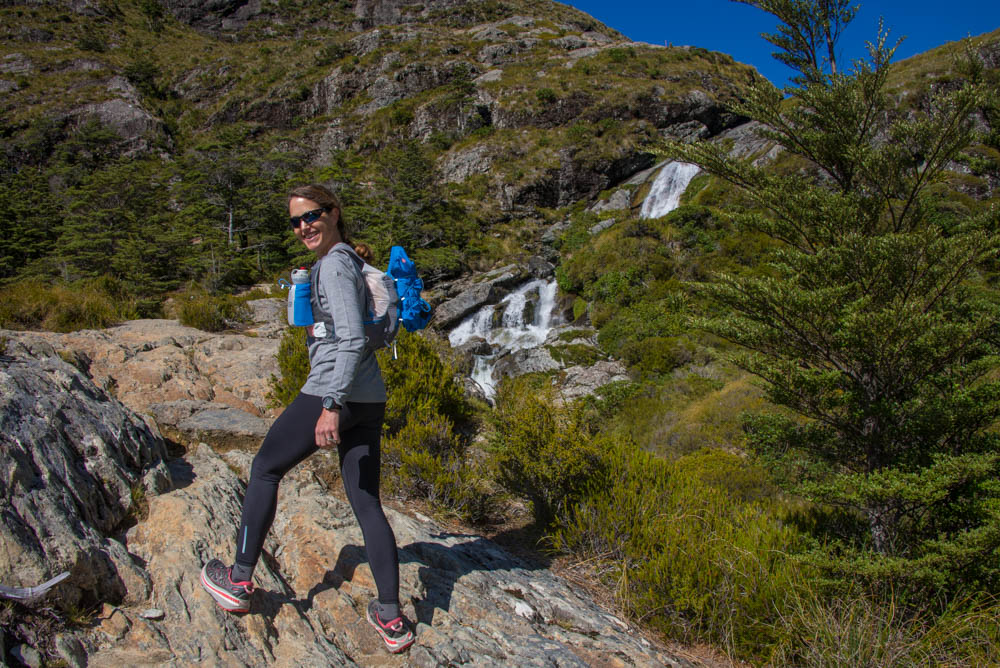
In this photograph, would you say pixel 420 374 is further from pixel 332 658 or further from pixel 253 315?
pixel 253 315

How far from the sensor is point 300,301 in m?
1.89

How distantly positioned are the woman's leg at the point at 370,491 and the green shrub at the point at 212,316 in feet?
19.1

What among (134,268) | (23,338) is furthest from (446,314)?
(23,338)

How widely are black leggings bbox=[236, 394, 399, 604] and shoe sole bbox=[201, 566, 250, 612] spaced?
107mm

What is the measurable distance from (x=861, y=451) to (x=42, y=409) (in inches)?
176

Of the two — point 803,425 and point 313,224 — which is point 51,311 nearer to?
point 313,224

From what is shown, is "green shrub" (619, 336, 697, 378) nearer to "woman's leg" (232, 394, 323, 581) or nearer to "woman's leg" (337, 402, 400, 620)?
"woman's leg" (337, 402, 400, 620)

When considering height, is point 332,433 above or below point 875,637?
above

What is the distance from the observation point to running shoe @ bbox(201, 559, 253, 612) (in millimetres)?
1774

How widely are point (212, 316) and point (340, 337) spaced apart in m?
6.14

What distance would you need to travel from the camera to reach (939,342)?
292 cm

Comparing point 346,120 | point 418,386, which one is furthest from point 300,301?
point 346,120

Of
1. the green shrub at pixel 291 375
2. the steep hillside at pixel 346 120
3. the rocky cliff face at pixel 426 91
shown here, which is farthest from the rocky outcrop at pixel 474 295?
the green shrub at pixel 291 375

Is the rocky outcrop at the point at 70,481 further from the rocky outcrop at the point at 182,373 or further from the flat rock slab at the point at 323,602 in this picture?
the rocky outcrop at the point at 182,373
